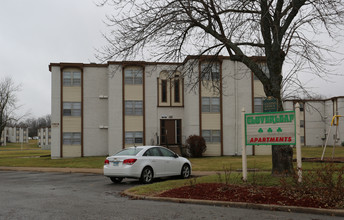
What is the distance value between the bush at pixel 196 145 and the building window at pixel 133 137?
4.67 m

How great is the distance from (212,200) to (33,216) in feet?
13.5

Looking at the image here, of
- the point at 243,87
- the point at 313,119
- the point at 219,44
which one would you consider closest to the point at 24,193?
the point at 219,44

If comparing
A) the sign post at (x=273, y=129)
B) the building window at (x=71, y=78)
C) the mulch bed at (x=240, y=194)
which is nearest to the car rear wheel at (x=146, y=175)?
the mulch bed at (x=240, y=194)

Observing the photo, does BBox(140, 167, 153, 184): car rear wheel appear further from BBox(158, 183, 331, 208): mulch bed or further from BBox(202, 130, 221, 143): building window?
BBox(202, 130, 221, 143): building window

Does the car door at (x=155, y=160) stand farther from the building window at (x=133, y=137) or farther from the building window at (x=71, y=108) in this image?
the building window at (x=71, y=108)

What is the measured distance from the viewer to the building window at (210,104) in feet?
108

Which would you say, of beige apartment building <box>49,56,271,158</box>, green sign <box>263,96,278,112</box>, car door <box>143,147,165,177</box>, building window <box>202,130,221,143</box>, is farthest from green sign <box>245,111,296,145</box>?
building window <box>202,130,221,143</box>

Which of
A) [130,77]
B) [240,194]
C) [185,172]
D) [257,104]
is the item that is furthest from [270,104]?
[130,77]

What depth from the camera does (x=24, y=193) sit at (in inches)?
469

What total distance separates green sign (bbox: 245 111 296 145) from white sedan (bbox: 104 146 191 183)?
14.1 feet

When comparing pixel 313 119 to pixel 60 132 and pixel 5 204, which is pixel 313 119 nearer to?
pixel 60 132

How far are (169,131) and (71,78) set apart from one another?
1024cm

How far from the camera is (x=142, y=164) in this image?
46.8ft

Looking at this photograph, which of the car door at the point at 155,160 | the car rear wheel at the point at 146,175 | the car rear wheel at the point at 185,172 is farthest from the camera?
the car rear wheel at the point at 185,172
